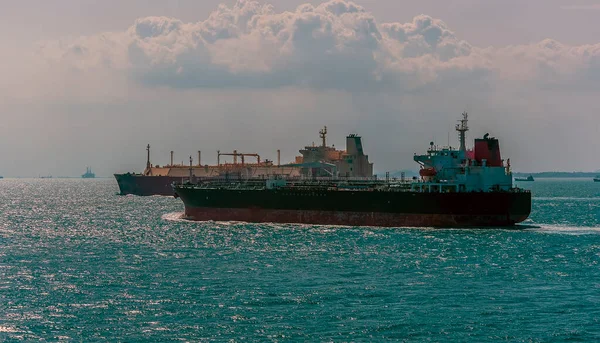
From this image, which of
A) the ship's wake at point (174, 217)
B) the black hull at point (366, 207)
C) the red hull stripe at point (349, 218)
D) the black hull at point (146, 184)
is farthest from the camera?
the black hull at point (146, 184)

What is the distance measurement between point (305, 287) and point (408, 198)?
29475 mm

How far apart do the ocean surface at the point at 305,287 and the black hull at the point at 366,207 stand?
2455 millimetres

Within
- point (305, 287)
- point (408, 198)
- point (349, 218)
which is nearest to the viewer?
point (305, 287)

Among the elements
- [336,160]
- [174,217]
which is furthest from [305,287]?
[336,160]

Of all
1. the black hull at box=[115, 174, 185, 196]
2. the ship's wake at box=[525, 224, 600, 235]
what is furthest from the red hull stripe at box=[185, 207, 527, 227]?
the black hull at box=[115, 174, 185, 196]

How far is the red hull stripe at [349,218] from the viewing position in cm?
6419

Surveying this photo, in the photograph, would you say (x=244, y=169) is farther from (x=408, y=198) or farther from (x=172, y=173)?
(x=408, y=198)

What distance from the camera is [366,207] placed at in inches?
2657

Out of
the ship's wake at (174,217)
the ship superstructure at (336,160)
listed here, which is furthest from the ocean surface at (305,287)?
the ship superstructure at (336,160)

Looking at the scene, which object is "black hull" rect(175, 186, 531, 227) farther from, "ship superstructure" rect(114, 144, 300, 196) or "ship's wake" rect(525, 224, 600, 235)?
"ship superstructure" rect(114, 144, 300, 196)

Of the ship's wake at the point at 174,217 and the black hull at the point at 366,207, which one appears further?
the ship's wake at the point at 174,217

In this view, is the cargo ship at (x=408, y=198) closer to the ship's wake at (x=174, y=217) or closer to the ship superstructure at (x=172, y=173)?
the ship's wake at (x=174, y=217)

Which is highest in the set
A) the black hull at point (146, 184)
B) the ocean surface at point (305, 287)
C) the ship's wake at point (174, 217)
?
the black hull at point (146, 184)

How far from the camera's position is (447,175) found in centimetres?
6781
